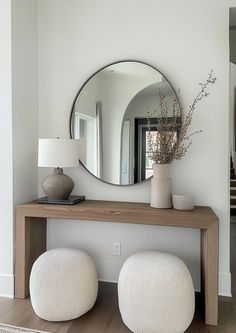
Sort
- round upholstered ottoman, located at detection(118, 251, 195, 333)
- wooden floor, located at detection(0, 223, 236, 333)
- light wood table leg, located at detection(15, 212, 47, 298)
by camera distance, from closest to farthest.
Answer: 1. round upholstered ottoman, located at detection(118, 251, 195, 333)
2. wooden floor, located at detection(0, 223, 236, 333)
3. light wood table leg, located at detection(15, 212, 47, 298)

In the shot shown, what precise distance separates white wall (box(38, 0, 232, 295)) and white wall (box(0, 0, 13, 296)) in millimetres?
403

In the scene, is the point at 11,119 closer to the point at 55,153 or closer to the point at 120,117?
the point at 55,153

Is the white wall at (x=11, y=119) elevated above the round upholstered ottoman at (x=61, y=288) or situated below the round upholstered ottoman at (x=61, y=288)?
above

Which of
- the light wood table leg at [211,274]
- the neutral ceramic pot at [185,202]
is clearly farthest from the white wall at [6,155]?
the light wood table leg at [211,274]

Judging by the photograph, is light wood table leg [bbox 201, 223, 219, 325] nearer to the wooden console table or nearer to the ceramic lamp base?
the wooden console table

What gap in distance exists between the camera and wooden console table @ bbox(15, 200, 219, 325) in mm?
1937

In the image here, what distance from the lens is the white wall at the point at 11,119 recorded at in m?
2.32

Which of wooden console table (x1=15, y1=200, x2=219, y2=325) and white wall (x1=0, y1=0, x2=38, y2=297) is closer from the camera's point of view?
wooden console table (x1=15, y1=200, x2=219, y2=325)

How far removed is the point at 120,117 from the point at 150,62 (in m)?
0.51

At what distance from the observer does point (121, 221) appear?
213 cm

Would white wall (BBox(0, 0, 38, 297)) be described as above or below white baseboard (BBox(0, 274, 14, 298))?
above

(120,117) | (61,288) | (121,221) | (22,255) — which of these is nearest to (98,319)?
(61,288)

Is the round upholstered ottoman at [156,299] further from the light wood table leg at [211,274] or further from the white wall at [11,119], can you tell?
the white wall at [11,119]

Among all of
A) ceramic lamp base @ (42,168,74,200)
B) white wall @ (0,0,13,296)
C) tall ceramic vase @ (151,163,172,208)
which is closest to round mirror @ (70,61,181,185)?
tall ceramic vase @ (151,163,172,208)
